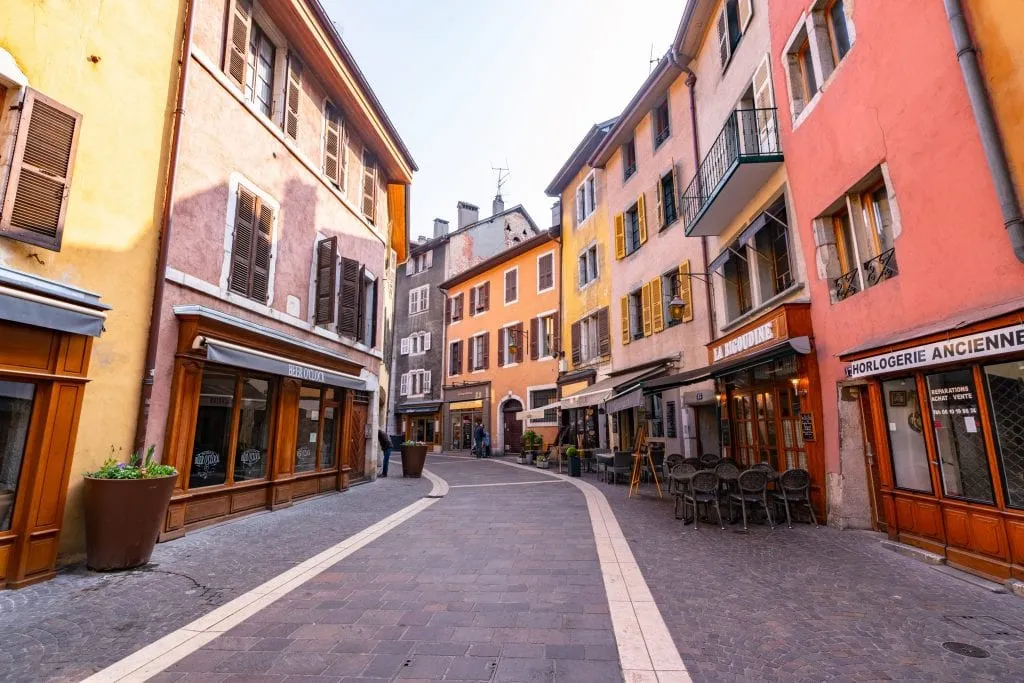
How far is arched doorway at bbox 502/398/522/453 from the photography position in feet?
79.0

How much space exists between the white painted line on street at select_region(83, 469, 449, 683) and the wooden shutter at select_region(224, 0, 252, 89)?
7.53 m

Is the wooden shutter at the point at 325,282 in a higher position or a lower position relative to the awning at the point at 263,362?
higher

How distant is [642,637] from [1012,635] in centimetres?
258

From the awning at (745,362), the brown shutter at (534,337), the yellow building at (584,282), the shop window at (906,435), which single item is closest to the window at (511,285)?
the brown shutter at (534,337)

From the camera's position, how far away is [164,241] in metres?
6.78

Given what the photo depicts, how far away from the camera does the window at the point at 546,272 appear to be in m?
22.6

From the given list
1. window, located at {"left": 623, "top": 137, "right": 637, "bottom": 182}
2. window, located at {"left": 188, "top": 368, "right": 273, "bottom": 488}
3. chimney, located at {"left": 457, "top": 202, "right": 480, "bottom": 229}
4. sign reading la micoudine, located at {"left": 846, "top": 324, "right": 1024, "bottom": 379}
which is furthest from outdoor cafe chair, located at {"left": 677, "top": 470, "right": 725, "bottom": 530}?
chimney, located at {"left": 457, "top": 202, "right": 480, "bottom": 229}

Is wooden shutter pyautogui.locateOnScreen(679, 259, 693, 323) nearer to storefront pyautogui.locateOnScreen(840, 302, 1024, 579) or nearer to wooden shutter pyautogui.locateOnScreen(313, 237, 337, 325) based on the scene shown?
storefront pyautogui.locateOnScreen(840, 302, 1024, 579)

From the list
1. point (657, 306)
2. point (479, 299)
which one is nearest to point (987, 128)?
point (657, 306)

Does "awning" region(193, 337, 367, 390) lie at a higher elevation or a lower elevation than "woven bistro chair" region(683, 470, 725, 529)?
higher

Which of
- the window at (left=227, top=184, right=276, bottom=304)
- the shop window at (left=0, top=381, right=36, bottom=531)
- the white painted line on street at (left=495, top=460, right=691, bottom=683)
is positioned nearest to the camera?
the white painted line on street at (left=495, top=460, right=691, bottom=683)

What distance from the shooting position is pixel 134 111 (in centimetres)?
652

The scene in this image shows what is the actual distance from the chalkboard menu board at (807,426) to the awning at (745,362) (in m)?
1.00

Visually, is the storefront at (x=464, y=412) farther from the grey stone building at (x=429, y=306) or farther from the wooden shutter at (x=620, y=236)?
the wooden shutter at (x=620, y=236)
